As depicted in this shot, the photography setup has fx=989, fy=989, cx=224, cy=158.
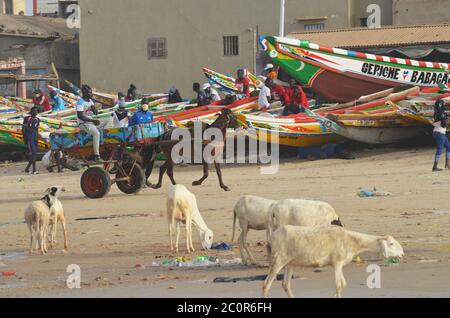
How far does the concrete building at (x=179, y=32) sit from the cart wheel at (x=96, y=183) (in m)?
24.3

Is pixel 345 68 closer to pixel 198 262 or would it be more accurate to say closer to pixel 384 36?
pixel 384 36

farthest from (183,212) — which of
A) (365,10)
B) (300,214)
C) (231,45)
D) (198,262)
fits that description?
(231,45)

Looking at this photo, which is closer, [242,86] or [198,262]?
[198,262]

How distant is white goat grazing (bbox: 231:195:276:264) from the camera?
11.5m

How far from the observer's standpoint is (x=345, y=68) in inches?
1093

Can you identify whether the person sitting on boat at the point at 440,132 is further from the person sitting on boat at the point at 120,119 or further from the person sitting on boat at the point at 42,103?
the person sitting on boat at the point at 42,103

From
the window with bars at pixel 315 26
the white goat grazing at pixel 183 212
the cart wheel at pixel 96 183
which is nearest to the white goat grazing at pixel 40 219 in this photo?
the white goat grazing at pixel 183 212

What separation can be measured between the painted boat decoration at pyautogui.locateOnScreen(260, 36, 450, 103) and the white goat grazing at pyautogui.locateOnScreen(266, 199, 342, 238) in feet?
54.2

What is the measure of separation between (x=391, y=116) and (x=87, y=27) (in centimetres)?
2531

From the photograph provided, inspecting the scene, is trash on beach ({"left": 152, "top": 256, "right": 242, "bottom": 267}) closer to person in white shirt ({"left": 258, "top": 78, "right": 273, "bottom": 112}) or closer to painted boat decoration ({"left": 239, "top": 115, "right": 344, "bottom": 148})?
painted boat decoration ({"left": 239, "top": 115, "right": 344, "bottom": 148})

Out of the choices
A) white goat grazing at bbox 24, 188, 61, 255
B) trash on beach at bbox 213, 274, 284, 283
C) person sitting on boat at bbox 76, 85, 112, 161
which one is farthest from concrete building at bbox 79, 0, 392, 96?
trash on beach at bbox 213, 274, 284, 283

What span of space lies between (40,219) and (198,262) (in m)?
2.61

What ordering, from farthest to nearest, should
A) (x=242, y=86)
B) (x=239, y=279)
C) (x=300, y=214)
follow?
(x=242, y=86), (x=300, y=214), (x=239, y=279)
